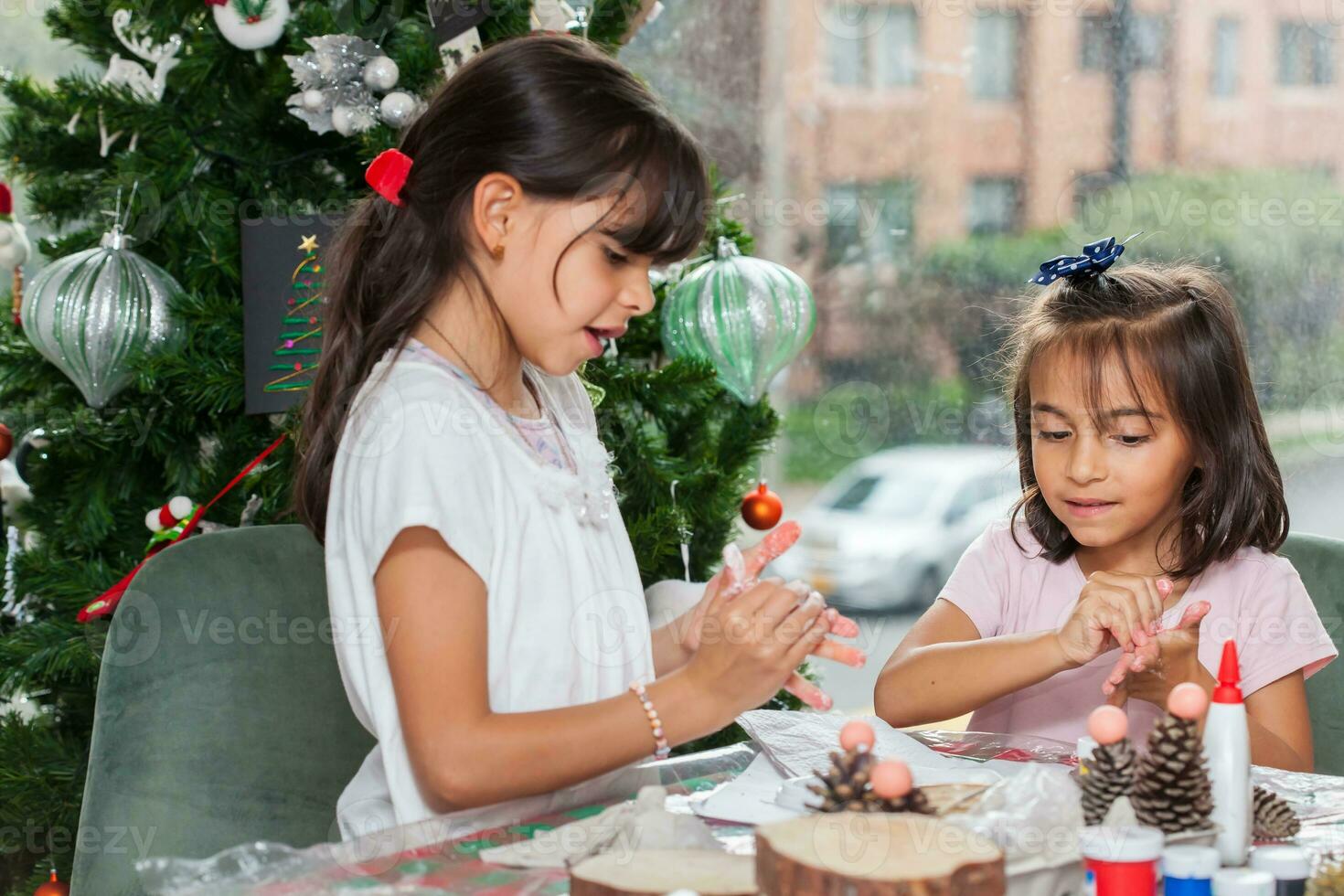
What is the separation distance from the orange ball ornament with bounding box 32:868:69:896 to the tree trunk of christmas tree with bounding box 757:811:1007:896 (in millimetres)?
1118

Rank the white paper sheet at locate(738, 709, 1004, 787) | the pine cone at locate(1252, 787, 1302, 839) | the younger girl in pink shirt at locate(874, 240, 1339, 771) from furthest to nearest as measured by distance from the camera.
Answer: the younger girl in pink shirt at locate(874, 240, 1339, 771)
the white paper sheet at locate(738, 709, 1004, 787)
the pine cone at locate(1252, 787, 1302, 839)

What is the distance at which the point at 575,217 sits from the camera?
1075mm

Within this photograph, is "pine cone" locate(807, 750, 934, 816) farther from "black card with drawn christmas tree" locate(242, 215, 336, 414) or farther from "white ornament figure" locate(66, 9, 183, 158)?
"white ornament figure" locate(66, 9, 183, 158)

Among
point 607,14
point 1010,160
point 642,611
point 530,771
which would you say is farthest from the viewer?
point 1010,160

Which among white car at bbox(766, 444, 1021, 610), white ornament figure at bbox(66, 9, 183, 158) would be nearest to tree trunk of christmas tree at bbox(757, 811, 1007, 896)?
white ornament figure at bbox(66, 9, 183, 158)

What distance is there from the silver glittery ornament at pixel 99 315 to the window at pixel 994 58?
1616mm

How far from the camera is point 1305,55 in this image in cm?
246

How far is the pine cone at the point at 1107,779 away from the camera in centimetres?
78

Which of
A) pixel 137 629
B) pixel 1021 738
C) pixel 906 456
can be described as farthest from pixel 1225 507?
pixel 906 456

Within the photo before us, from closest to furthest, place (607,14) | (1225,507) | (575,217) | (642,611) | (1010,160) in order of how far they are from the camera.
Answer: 1. (575,217)
2. (642,611)
3. (1225,507)
4. (607,14)
5. (1010,160)

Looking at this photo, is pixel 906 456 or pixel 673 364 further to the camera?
pixel 906 456

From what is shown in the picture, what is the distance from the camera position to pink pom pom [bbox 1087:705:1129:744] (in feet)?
2.57

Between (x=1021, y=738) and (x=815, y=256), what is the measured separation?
165 centimetres

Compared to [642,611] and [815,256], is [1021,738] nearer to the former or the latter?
[642,611]
